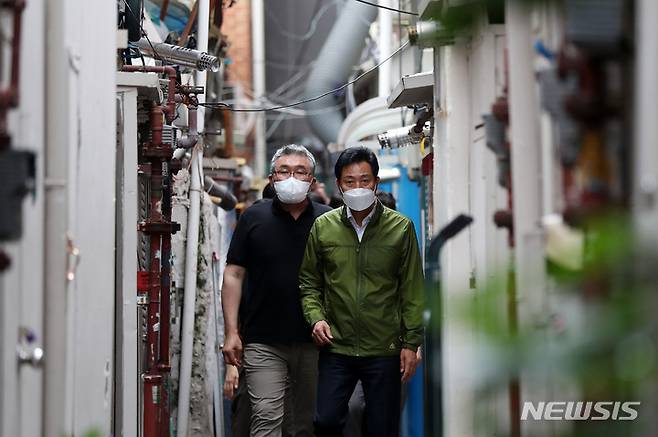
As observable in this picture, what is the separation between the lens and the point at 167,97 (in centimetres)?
765

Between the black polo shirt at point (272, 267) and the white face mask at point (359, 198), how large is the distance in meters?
0.90

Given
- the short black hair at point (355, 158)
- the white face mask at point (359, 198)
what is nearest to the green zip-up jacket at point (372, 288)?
the white face mask at point (359, 198)

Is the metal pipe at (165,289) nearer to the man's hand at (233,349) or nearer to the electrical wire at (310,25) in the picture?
the man's hand at (233,349)

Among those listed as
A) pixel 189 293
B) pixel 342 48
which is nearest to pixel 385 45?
pixel 342 48

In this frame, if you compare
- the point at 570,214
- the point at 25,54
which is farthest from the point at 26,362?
the point at 570,214

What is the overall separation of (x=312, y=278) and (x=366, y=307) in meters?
0.45

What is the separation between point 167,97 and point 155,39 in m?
2.62

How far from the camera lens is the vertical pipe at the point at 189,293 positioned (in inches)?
324

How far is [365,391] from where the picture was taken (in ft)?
21.6

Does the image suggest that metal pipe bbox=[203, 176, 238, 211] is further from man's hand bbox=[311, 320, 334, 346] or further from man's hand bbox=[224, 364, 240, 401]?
man's hand bbox=[311, 320, 334, 346]

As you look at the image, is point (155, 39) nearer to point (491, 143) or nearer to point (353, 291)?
point (353, 291)

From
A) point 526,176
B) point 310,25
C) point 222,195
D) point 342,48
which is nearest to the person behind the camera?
point 526,176

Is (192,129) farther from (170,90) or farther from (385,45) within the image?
(385,45)
